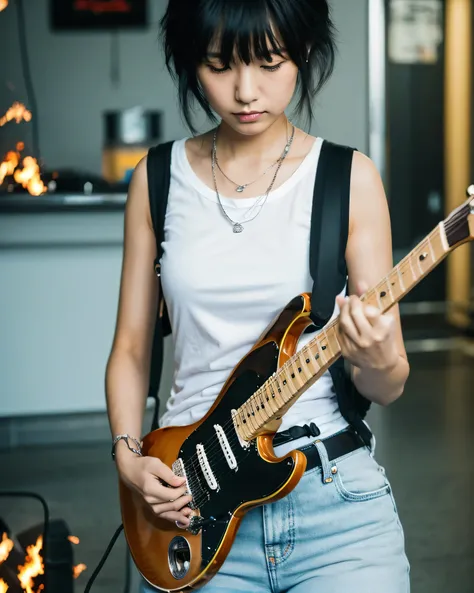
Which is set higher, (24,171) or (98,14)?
(98,14)

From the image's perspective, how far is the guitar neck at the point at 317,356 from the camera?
36.3 inches

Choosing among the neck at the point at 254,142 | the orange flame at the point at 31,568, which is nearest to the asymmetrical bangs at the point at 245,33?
the neck at the point at 254,142

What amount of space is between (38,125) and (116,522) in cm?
212

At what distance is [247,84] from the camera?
1249 millimetres

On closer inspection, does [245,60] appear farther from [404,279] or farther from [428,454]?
[428,454]

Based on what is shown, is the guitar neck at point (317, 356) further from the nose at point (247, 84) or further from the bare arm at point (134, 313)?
the nose at point (247, 84)

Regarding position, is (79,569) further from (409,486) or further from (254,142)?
(254,142)

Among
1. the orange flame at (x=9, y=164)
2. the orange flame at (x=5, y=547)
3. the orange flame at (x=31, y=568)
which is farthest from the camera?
→ the orange flame at (x=9, y=164)

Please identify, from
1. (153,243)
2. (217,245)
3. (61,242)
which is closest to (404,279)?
(217,245)

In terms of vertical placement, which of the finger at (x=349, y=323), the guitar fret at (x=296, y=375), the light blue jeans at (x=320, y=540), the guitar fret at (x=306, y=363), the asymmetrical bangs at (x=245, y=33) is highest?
the asymmetrical bangs at (x=245, y=33)

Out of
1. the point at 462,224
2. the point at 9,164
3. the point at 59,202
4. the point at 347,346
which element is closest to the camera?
the point at 462,224

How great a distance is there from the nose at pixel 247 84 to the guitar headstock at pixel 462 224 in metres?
0.45

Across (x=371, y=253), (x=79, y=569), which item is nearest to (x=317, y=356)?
(x=371, y=253)

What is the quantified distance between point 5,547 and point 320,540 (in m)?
1.23
